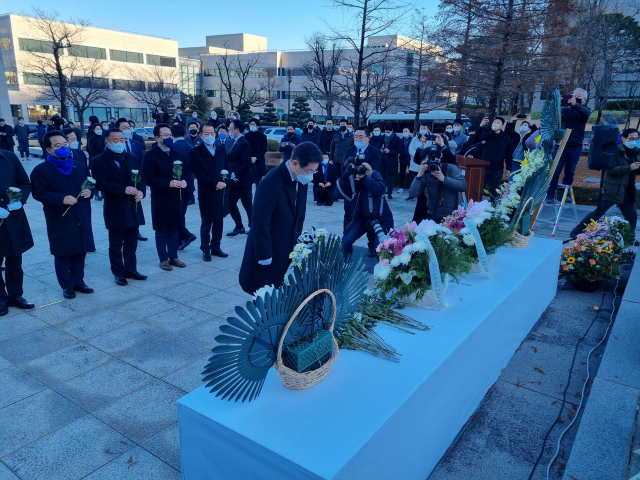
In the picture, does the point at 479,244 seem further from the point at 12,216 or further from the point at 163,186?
the point at 12,216

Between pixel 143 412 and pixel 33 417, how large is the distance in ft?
2.47

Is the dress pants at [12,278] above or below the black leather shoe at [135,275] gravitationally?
above

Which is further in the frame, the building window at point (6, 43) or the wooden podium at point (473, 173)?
the building window at point (6, 43)

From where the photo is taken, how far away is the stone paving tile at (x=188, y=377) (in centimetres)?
373

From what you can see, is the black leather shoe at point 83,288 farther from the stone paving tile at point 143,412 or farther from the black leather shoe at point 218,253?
the stone paving tile at point 143,412

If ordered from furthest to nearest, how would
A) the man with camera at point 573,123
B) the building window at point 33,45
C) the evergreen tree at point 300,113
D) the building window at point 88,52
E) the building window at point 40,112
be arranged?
the building window at point 88,52 → the building window at point 40,112 → the building window at point 33,45 → the evergreen tree at point 300,113 → the man with camera at point 573,123

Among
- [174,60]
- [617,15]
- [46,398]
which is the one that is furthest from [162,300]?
[174,60]

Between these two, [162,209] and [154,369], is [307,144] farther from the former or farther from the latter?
[162,209]

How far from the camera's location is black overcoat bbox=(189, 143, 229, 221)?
22.9 feet

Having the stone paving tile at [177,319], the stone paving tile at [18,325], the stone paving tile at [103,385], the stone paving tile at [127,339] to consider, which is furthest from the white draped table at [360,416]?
the stone paving tile at [18,325]

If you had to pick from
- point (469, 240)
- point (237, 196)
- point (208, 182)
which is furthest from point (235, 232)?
point (469, 240)

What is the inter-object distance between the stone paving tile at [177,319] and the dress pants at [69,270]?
129cm

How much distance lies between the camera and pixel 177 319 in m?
5.02

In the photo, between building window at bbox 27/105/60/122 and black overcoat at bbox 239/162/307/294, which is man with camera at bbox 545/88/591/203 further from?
building window at bbox 27/105/60/122
